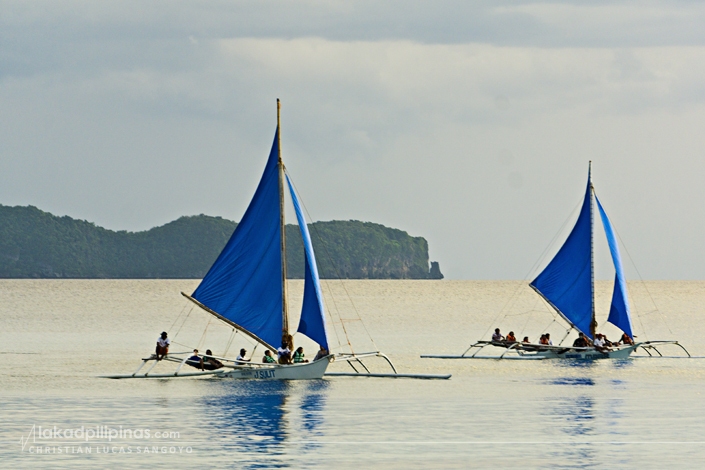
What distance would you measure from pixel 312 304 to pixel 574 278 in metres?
24.5

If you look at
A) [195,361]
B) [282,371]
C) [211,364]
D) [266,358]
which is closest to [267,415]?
[282,371]

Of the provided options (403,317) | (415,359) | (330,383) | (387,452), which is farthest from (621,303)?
(403,317)

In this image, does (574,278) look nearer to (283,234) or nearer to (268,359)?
(283,234)

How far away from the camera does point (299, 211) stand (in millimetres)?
42500

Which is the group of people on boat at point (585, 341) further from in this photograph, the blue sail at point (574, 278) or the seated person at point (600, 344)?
the blue sail at point (574, 278)

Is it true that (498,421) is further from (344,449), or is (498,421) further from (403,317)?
(403,317)

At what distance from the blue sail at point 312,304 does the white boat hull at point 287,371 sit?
1003mm

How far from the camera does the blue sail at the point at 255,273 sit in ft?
140

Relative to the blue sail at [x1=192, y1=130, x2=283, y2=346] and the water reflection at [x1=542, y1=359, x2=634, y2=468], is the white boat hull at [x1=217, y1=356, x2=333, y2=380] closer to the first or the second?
the blue sail at [x1=192, y1=130, x2=283, y2=346]

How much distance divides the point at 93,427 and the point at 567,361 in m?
33.2

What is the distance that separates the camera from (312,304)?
135 feet

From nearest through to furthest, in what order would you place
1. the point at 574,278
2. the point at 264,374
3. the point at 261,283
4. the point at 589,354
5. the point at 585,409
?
the point at 585,409, the point at 264,374, the point at 261,283, the point at 589,354, the point at 574,278

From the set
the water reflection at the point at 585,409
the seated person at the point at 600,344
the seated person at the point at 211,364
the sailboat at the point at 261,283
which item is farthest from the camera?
the seated person at the point at 600,344

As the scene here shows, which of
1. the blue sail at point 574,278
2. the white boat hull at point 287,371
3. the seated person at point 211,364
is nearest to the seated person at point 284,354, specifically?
the white boat hull at point 287,371
